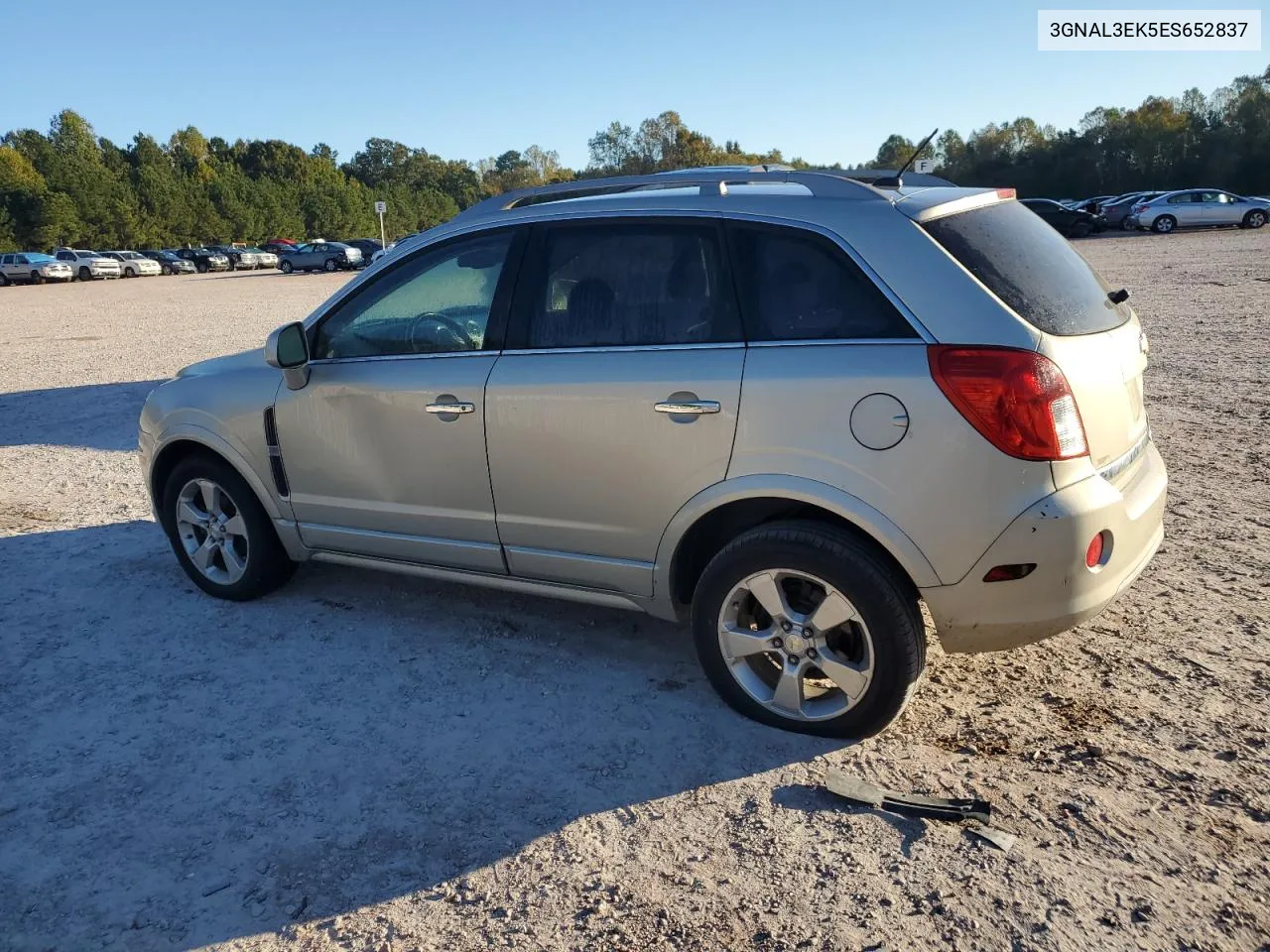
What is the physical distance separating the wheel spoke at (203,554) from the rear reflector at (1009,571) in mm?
3809

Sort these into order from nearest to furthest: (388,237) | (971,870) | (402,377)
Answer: (971,870), (402,377), (388,237)

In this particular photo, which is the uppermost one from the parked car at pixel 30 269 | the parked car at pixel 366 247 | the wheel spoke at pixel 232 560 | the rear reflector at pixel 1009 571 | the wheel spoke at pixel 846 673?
the parked car at pixel 30 269

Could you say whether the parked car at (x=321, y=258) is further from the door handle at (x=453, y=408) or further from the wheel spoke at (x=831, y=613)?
the wheel spoke at (x=831, y=613)

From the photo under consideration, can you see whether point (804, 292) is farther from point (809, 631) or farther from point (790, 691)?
point (790, 691)

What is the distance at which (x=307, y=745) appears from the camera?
11.8ft

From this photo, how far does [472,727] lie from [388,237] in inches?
3787

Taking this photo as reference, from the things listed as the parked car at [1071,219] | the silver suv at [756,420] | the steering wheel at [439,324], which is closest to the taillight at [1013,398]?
the silver suv at [756,420]

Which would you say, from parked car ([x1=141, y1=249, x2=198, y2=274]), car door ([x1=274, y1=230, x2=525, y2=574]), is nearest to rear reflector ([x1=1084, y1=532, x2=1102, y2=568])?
car door ([x1=274, y1=230, x2=525, y2=574])

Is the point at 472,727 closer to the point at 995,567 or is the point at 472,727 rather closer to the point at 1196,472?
the point at 995,567

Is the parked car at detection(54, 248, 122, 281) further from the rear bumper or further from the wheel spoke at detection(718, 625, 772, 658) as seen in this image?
the rear bumper

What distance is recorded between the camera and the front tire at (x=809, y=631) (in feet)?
10.7

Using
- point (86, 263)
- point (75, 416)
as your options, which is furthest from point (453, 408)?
point (86, 263)

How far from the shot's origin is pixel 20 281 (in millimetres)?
50156

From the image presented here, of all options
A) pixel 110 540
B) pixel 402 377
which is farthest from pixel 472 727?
pixel 110 540
